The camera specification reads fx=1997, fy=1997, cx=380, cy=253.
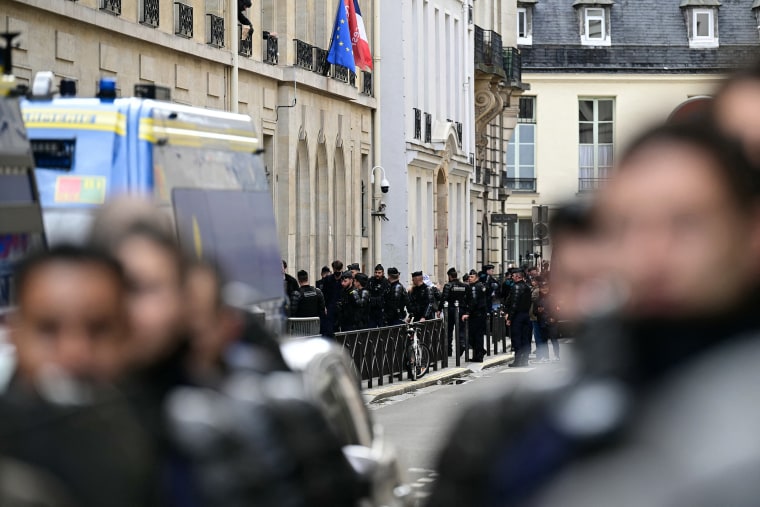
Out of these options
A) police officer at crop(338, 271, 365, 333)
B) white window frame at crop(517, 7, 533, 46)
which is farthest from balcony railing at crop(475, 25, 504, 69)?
police officer at crop(338, 271, 365, 333)

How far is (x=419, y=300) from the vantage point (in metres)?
31.8

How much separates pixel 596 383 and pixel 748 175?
1.14 feet

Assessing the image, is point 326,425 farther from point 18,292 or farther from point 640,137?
point 640,137

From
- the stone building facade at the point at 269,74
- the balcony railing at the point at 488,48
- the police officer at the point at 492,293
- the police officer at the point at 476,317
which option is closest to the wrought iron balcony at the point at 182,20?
the stone building facade at the point at 269,74

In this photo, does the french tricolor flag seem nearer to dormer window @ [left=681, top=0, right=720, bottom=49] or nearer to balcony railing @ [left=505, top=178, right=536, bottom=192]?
balcony railing @ [left=505, top=178, right=536, bottom=192]

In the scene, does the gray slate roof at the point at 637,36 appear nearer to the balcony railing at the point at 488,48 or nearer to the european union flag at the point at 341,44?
the balcony railing at the point at 488,48

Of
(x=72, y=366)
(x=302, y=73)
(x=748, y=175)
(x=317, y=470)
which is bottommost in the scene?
(x=317, y=470)

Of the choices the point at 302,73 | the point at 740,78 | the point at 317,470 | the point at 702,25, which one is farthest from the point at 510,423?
the point at 702,25

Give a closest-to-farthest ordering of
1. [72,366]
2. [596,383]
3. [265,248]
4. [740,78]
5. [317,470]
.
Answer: [596,383] < [740,78] < [72,366] < [317,470] < [265,248]

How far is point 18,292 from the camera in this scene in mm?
3818

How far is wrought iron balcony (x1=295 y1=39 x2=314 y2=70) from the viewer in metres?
37.8

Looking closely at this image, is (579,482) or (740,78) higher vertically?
(740,78)

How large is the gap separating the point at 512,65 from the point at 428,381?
110 feet

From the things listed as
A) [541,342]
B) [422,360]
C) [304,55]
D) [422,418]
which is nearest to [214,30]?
[304,55]
